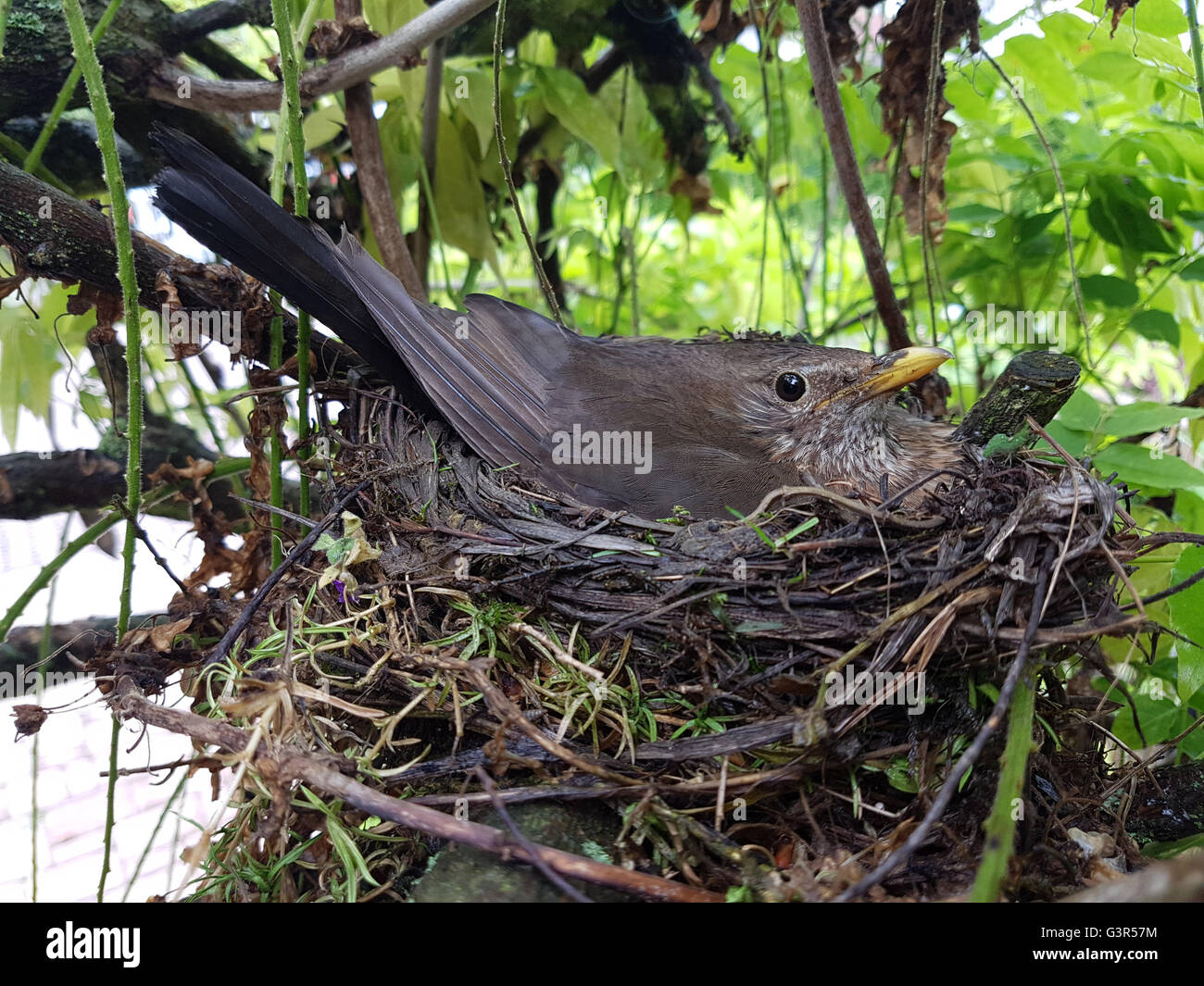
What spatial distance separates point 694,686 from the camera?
1638 mm

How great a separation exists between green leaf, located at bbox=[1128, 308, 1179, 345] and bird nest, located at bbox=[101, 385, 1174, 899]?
735 mm

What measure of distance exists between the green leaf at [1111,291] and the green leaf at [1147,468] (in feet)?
→ 1.68

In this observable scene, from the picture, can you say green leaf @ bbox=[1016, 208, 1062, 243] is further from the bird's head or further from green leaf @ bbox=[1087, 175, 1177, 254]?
the bird's head

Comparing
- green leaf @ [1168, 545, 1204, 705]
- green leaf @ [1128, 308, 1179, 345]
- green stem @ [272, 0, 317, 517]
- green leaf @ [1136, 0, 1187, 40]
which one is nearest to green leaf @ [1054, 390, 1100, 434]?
green leaf @ [1128, 308, 1179, 345]

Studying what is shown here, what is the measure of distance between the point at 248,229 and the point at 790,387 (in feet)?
4.90

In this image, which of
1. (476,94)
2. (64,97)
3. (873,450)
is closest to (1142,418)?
(873,450)

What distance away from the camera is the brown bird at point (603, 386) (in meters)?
1.98

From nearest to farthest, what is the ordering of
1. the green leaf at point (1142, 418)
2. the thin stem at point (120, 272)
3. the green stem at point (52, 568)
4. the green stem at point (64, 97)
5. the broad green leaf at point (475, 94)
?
the thin stem at point (120, 272), the green stem at point (64, 97), the green leaf at point (1142, 418), the green stem at point (52, 568), the broad green leaf at point (475, 94)

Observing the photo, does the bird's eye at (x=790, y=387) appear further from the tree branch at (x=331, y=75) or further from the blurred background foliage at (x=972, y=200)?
the tree branch at (x=331, y=75)

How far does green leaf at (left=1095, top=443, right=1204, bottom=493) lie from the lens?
1.90 metres

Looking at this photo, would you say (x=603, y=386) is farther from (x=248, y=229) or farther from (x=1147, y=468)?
(x=1147, y=468)

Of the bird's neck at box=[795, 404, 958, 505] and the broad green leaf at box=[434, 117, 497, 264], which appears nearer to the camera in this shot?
the bird's neck at box=[795, 404, 958, 505]

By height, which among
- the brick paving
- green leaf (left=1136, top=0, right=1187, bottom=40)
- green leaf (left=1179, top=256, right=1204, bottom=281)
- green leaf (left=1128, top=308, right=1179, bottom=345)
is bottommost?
the brick paving

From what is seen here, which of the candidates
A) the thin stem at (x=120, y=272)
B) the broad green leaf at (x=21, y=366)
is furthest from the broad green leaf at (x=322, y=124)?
the broad green leaf at (x=21, y=366)
